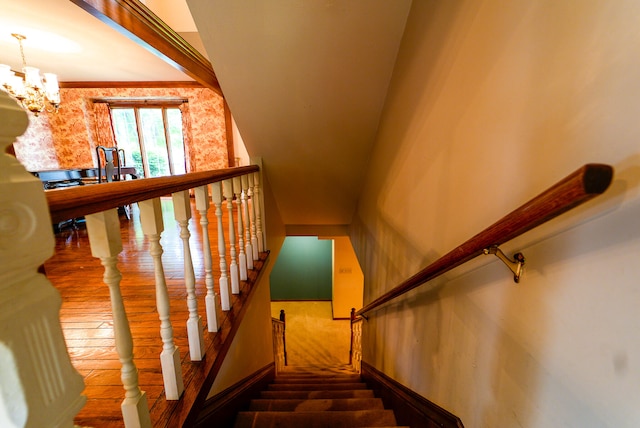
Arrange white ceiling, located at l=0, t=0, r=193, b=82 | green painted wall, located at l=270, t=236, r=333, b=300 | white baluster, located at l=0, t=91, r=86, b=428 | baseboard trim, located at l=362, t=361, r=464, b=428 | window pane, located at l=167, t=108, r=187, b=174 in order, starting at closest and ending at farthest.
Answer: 1. white baluster, located at l=0, t=91, r=86, b=428
2. baseboard trim, located at l=362, t=361, r=464, b=428
3. white ceiling, located at l=0, t=0, r=193, b=82
4. window pane, located at l=167, t=108, r=187, b=174
5. green painted wall, located at l=270, t=236, r=333, b=300

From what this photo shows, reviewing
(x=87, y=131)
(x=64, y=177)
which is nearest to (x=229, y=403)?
(x=64, y=177)

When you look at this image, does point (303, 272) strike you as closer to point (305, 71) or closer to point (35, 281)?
point (305, 71)

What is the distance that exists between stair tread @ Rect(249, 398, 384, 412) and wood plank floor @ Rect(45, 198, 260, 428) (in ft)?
2.78

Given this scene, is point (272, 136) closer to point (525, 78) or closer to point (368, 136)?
point (368, 136)

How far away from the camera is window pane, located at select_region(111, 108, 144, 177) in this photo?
559 cm

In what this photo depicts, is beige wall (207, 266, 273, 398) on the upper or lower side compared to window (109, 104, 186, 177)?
lower

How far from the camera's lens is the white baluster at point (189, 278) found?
3.52 ft

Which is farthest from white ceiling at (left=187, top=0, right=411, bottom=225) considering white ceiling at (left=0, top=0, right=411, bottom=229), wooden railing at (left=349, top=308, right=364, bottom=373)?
wooden railing at (left=349, top=308, right=364, bottom=373)

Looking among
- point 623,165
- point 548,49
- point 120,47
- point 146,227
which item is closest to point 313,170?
point 146,227

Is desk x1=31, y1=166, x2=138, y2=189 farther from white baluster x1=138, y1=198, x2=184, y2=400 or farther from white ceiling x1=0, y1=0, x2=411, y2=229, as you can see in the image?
white baluster x1=138, y1=198, x2=184, y2=400

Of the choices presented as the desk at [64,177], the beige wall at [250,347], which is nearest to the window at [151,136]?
the desk at [64,177]

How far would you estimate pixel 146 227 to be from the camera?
2.87 ft

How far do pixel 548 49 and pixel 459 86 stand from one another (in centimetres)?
41

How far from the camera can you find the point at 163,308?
971 mm
